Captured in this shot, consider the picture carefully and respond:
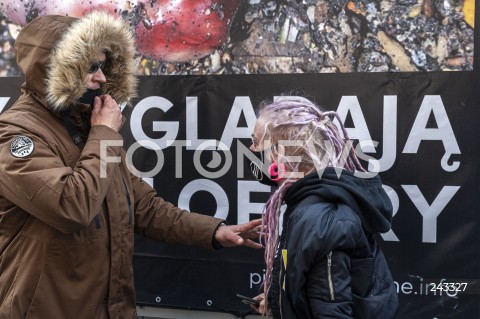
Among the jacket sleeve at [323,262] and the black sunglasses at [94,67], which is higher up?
the black sunglasses at [94,67]

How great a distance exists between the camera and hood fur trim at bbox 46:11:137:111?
217 cm

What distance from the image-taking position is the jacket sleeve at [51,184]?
6.44ft

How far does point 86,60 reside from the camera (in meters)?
2.27

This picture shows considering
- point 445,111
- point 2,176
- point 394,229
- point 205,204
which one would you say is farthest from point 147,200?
point 445,111

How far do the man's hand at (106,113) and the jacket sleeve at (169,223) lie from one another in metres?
0.49

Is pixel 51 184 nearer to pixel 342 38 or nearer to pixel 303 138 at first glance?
pixel 303 138

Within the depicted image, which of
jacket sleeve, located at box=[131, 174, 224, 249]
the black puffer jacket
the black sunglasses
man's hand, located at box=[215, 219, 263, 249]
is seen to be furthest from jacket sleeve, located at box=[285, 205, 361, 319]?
the black sunglasses

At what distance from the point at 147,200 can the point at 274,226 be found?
0.80 meters

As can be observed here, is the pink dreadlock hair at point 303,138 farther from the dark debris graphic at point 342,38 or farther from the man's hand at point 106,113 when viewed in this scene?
the dark debris graphic at point 342,38

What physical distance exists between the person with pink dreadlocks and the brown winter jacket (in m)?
0.62

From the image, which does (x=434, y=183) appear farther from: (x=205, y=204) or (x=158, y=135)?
(x=158, y=135)

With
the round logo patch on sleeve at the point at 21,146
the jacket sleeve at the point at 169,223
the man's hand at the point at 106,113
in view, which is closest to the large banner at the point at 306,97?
the jacket sleeve at the point at 169,223

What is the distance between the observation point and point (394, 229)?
9.48ft

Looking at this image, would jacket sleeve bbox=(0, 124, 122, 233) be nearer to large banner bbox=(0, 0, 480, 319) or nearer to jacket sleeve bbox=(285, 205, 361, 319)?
jacket sleeve bbox=(285, 205, 361, 319)
